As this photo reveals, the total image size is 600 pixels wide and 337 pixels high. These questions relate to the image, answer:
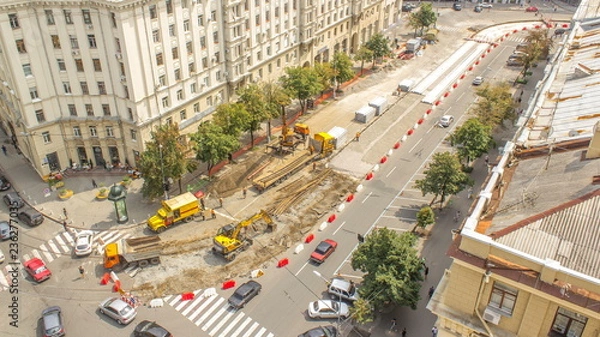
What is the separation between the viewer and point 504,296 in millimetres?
29641

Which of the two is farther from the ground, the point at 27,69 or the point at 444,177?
the point at 27,69

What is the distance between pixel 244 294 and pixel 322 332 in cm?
924

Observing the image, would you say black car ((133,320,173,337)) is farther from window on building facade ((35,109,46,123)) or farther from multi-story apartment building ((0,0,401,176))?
window on building facade ((35,109,46,123))

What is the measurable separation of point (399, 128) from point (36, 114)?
5555 cm

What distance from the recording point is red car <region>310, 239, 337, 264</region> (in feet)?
187

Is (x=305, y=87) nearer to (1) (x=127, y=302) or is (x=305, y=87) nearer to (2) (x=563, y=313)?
(1) (x=127, y=302)

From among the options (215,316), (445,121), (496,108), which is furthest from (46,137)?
(496,108)

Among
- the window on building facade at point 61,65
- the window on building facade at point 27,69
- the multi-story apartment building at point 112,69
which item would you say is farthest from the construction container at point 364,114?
the window on building facade at point 27,69

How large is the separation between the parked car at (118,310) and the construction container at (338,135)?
40106 mm

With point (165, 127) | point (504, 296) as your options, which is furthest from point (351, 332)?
point (165, 127)

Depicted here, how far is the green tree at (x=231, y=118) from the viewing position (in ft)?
235

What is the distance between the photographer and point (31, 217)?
207 feet

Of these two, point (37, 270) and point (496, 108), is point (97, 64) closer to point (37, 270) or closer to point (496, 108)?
point (37, 270)

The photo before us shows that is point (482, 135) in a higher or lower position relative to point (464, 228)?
lower
